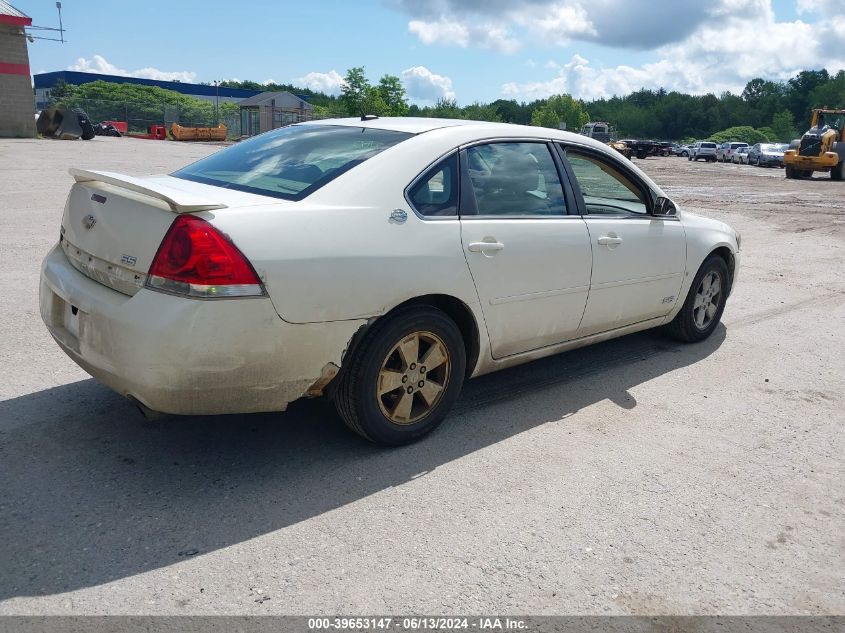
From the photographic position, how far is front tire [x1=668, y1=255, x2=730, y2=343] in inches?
220

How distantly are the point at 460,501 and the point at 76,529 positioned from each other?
1.56m

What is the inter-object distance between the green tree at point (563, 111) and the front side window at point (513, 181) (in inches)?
5125

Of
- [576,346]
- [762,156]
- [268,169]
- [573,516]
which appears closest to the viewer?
[573,516]

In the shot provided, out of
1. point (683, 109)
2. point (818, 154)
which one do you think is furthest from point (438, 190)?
point (683, 109)

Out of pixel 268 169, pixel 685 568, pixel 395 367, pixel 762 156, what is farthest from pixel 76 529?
pixel 762 156

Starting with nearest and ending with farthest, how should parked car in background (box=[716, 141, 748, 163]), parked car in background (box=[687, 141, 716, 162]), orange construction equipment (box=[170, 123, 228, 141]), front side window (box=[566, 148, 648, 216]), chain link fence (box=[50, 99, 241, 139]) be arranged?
front side window (box=[566, 148, 648, 216]) < orange construction equipment (box=[170, 123, 228, 141]) < parked car in background (box=[716, 141, 748, 163]) < parked car in background (box=[687, 141, 716, 162]) < chain link fence (box=[50, 99, 241, 139])

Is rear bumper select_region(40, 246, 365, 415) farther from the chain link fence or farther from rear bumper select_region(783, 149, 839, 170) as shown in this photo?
the chain link fence

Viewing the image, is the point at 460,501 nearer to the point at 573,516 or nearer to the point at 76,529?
the point at 573,516

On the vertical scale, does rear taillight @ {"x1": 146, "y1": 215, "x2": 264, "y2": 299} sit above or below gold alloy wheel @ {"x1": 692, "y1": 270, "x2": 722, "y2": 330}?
above

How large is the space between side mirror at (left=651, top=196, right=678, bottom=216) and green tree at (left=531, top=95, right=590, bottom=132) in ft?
424

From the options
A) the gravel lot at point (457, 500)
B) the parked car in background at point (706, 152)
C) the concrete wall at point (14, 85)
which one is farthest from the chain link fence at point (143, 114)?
the gravel lot at point (457, 500)

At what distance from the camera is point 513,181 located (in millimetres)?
4176

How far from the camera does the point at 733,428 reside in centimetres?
422

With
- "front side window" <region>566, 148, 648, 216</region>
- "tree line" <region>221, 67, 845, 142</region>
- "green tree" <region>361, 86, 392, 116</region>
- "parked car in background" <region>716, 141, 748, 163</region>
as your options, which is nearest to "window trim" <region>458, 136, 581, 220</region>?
"front side window" <region>566, 148, 648, 216</region>
